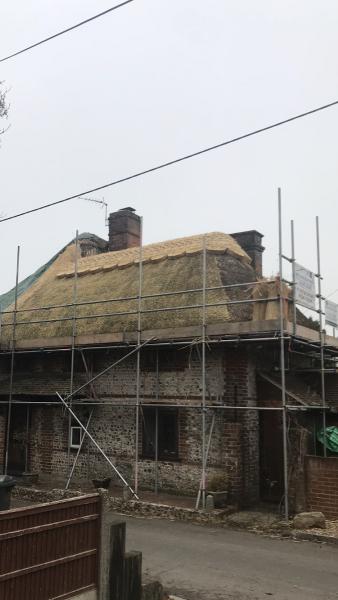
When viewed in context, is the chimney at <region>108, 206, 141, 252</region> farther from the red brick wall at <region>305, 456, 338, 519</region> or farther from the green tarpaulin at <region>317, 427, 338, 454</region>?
the red brick wall at <region>305, 456, 338, 519</region>

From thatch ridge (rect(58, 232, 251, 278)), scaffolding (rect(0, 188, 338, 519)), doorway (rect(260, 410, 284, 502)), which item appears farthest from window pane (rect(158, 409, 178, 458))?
thatch ridge (rect(58, 232, 251, 278))

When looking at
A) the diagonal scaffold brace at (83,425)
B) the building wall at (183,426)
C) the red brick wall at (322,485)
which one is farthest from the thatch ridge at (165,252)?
the red brick wall at (322,485)

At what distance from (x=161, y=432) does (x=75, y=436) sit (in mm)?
2591

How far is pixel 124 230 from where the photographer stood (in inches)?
773

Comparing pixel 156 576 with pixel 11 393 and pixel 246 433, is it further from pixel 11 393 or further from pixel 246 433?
pixel 11 393

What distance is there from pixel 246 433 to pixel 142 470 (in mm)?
2518

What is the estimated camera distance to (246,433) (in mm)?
11797

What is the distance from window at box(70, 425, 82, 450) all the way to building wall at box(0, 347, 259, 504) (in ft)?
0.59

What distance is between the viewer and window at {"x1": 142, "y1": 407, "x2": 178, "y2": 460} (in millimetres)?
12305

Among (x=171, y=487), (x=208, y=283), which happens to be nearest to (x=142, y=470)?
(x=171, y=487)

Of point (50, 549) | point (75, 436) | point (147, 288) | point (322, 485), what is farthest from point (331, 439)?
point (50, 549)

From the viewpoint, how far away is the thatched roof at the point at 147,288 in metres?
12.7

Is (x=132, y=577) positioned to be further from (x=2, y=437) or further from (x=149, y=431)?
(x=2, y=437)

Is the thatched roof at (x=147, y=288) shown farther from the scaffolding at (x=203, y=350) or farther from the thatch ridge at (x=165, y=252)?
the scaffolding at (x=203, y=350)
